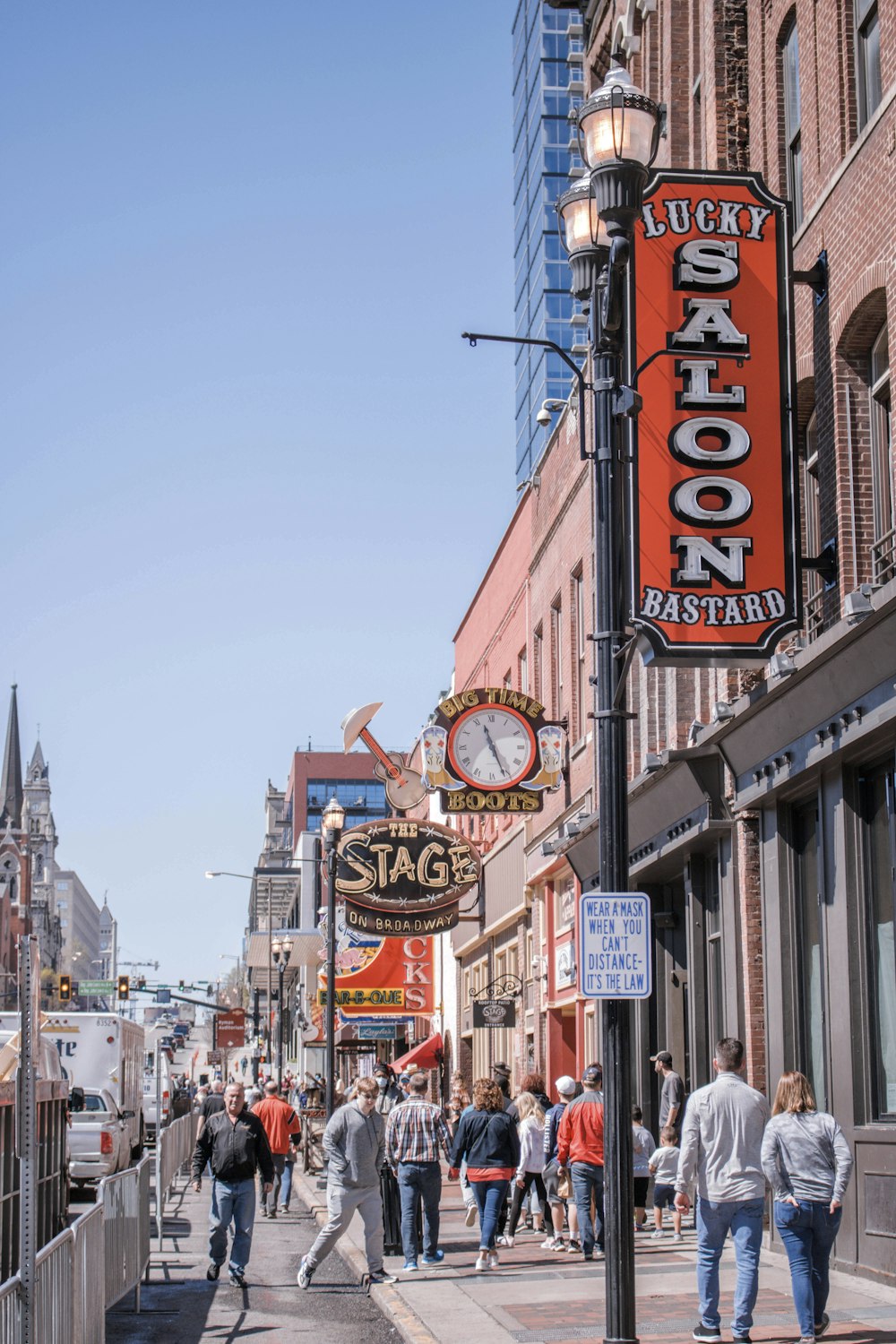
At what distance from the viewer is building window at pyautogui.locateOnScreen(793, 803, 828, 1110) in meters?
15.1

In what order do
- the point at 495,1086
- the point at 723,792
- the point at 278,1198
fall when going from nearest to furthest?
the point at 495,1086
the point at 723,792
the point at 278,1198

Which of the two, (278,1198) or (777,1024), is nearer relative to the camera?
(777,1024)

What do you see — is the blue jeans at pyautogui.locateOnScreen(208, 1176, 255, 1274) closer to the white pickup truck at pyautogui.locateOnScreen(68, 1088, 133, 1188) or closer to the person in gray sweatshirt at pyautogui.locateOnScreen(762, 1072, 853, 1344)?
the person in gray sweatshirt at pyautogui.locateOnScreen(762, 1072, 853, 1344)

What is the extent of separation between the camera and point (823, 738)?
14117 mm

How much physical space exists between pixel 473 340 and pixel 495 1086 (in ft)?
26.4

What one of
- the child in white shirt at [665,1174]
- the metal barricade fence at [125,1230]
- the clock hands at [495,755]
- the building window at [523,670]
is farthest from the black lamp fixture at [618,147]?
the building window at [523,670]

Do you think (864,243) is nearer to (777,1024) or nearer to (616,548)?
(616,548)

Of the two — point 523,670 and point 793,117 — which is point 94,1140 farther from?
point 793,117

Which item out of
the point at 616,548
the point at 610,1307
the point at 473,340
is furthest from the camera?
the point at 473,340

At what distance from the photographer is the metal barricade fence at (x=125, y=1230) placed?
12305mm

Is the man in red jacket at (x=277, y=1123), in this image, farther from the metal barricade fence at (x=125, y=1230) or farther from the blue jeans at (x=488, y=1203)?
the metal barricade fence at (x=125, y=1230)

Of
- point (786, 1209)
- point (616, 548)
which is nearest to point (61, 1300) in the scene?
point (786, 1209)

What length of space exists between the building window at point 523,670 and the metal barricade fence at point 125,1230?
52.8 feet

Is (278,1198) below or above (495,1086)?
below
